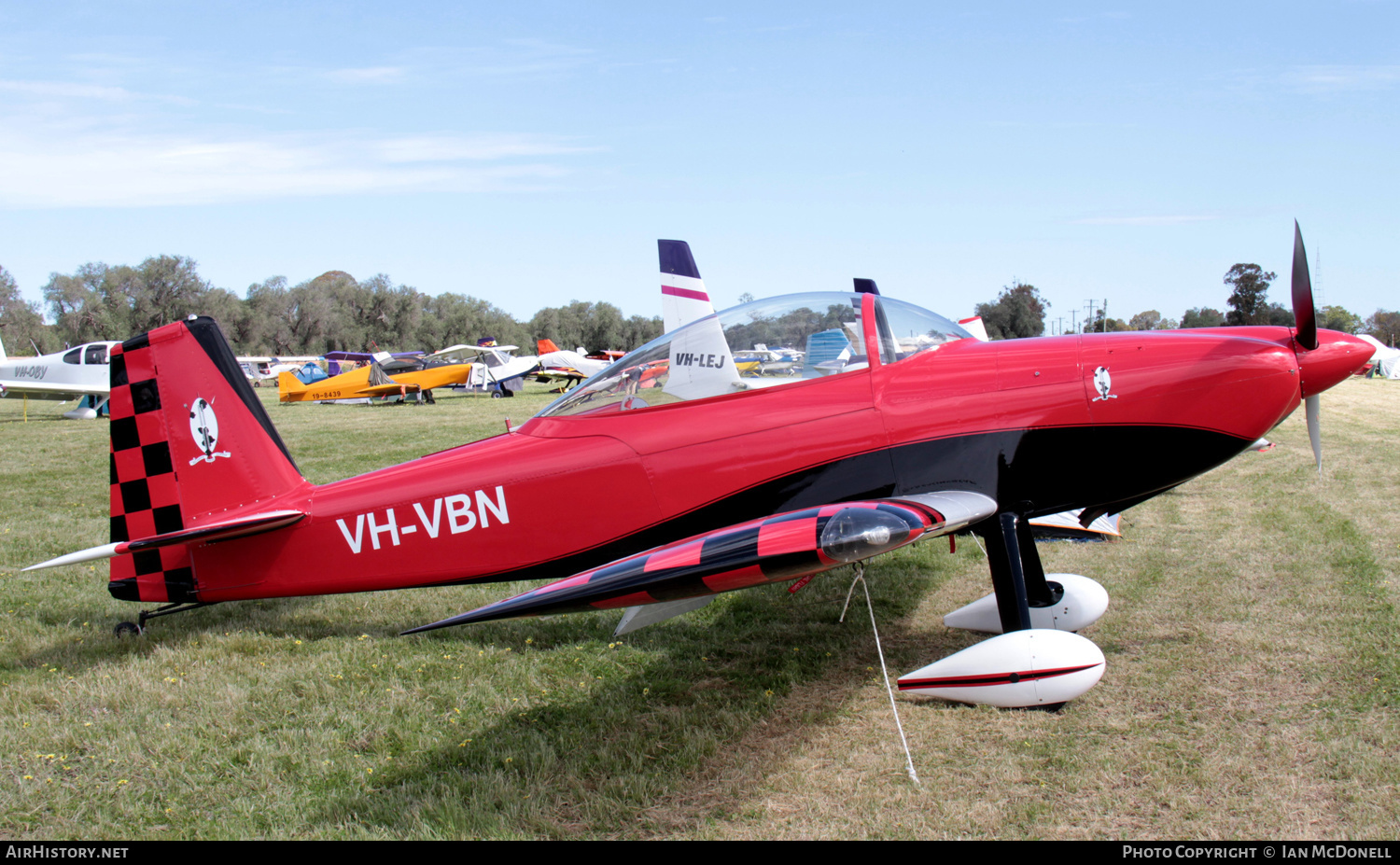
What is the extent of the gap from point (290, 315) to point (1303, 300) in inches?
3574

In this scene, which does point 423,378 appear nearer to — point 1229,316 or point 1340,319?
point 1229,316

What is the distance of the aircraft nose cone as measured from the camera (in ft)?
13.2

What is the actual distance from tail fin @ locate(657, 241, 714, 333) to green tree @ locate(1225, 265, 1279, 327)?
34.2 metres

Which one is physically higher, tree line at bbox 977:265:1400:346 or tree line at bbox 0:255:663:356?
tree line at bbox 0:255:663:356

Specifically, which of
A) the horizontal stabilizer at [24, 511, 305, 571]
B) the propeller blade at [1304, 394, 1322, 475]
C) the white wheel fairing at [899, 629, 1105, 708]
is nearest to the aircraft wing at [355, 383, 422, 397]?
the horizontal stabilizer at [24, 511, 305, 571]

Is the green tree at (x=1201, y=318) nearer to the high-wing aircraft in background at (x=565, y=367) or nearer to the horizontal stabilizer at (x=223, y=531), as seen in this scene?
the high-wing aircraft in background at (x=565, y=367)

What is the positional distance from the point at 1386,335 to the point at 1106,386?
106339 mm

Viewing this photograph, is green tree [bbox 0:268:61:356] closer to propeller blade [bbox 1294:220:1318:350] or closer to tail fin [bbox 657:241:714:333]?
tail fin [bbox 657:241:714:333]

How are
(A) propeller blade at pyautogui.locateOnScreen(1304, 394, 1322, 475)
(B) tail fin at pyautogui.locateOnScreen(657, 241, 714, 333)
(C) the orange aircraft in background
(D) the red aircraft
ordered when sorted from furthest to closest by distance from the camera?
(C) the orange aircraft in background, (B) tail fin at pyautogui.locateOnScreen(657, 241, 714, 333), (A) propeller blade at pyautogui.locateOnScreen(1304, 394, 1322, 475), (D) the red aircraft

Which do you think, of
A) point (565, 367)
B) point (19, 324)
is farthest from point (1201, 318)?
point (19, 324)

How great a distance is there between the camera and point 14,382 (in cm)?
2253

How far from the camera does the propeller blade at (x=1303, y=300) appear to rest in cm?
391

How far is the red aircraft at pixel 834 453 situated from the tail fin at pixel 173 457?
0.19m

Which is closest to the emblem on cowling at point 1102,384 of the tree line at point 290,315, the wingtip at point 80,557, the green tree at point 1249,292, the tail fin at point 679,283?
the wingtip at point 80,557
